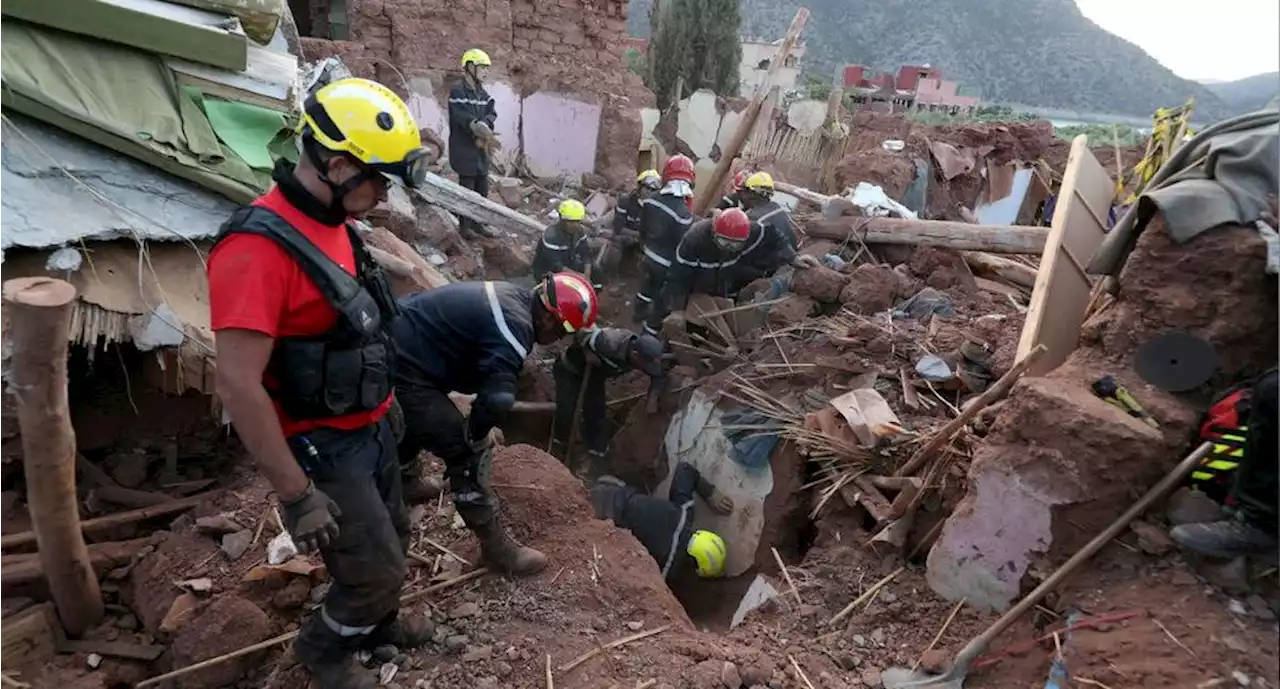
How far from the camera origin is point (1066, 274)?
4.20 m

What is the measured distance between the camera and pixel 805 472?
5.18 metres

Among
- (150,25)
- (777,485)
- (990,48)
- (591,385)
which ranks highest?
(990,48)

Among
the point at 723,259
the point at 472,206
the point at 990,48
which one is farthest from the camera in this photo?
the point at 990,48

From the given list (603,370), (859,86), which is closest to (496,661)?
(603,370)

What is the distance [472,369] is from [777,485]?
8.35 feet

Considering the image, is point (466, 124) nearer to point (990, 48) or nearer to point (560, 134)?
point (560, 134)

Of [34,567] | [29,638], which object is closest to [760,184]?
[34,567]

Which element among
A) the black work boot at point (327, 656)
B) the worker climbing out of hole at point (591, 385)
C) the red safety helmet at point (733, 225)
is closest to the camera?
the black work boot at point (327, 656)

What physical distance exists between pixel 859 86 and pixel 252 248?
3312 cm

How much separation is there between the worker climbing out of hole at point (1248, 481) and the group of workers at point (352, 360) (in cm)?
260

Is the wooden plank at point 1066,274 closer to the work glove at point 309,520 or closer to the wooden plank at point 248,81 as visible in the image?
the work glove at point 309,520

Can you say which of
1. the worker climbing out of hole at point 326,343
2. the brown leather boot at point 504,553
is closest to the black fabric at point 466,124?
the brown leather boot at point 504,553

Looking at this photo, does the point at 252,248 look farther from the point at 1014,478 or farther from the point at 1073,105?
the point at 1073,105

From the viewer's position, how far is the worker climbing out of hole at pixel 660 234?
24.2 ft
